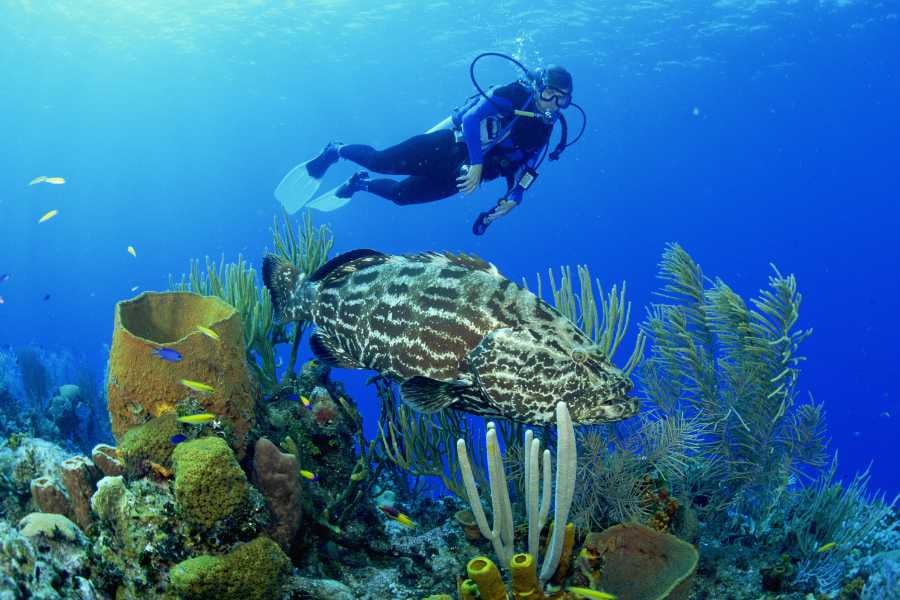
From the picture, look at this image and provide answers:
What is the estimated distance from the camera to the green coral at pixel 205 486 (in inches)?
120

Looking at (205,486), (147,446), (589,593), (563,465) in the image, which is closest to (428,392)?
(563,465)

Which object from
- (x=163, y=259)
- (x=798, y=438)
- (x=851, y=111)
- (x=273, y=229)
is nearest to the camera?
(x=798, y=438)

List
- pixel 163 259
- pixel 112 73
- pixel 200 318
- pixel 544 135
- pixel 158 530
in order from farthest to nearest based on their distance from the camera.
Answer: pixel 163 259, pixel 112 73, pixel 544 135, pixel 200 318, pixel 158 530

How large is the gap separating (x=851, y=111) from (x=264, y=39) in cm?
6640

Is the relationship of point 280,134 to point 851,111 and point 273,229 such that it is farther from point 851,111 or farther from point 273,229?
point 273,229

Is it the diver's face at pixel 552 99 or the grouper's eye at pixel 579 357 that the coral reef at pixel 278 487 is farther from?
the diver's face at pixel 552 99

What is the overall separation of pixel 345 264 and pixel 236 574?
8.57 feet

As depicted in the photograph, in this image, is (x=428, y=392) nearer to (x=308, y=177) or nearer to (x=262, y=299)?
(x=262, y=299)

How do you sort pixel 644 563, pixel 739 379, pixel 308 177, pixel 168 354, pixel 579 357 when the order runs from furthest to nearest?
pixel 308 177, pixel 739 379, pixel 168 354, pixel 644 563, pixel 579 357

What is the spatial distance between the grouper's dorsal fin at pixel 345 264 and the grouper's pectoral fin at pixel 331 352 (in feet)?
1.57

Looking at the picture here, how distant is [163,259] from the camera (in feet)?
376

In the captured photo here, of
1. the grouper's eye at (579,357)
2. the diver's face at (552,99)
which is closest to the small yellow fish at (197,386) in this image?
the grouper's eye at (579,357)

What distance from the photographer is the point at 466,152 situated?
416 inches

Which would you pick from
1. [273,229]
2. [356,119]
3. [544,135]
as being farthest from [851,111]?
[273,229]
